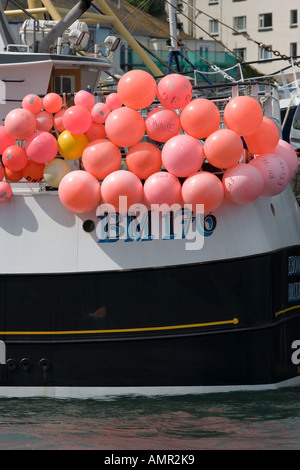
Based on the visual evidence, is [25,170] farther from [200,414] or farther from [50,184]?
[200,414]

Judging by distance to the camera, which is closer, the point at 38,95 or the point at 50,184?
the point at 50,184

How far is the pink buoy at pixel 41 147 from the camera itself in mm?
10297

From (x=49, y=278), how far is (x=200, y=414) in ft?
7.26

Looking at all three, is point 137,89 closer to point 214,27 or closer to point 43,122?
point 43,122

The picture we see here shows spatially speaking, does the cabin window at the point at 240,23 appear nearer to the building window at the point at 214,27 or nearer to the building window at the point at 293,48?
the building window at the point at 214,27

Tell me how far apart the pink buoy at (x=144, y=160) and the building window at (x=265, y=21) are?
3850 cm

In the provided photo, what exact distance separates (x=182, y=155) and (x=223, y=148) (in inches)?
16.9

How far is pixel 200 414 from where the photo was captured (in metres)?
9.95

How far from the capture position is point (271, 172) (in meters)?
10.4

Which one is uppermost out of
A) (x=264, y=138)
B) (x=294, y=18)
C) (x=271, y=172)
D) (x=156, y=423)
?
(x=294, y=18)

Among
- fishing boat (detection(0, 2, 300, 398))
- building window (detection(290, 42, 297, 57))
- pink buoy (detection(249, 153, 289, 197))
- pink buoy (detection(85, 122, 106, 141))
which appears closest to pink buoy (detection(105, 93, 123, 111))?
pink buoy (detection(85, 122, 106, 141))

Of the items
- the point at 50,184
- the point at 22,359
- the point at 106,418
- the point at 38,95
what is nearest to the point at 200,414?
the point at 106,418

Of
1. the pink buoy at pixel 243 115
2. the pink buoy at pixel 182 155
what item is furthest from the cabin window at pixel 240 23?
the pink buoy at pixel 182 155

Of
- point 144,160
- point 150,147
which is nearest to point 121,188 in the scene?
point 144,160
